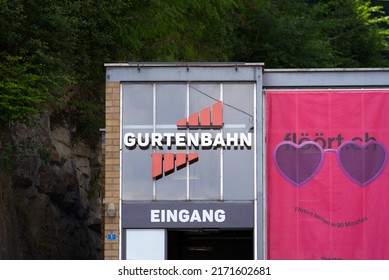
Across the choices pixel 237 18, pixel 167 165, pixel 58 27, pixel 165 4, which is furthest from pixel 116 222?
pixel 237 18

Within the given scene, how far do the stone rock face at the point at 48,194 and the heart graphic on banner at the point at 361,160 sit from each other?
1043cm

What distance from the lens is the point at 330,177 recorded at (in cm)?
2573

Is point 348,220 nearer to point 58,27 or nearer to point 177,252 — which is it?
point 177,252

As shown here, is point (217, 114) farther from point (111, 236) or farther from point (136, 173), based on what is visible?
point (111, 236)

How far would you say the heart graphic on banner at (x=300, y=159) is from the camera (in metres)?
25.8

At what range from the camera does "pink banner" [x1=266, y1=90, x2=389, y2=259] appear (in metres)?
25.6

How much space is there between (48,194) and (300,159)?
1332 centimetres

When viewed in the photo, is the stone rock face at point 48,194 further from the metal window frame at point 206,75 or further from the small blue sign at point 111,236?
the metal window frame at point 206,75

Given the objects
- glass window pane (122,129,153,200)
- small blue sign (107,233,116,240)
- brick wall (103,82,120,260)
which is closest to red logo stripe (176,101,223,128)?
glass window pane (122,129,153,200)

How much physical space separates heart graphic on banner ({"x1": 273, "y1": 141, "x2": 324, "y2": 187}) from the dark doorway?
5.04m

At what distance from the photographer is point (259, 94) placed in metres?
25.6

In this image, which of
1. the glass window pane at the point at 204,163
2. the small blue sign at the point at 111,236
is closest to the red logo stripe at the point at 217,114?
the glass window pane at the point at 204,163

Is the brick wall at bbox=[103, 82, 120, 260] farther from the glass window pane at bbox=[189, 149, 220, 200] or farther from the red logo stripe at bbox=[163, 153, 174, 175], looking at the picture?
the glass window pane at bbox=[189, 149, 220, 200]

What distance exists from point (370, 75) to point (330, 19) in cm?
3321
